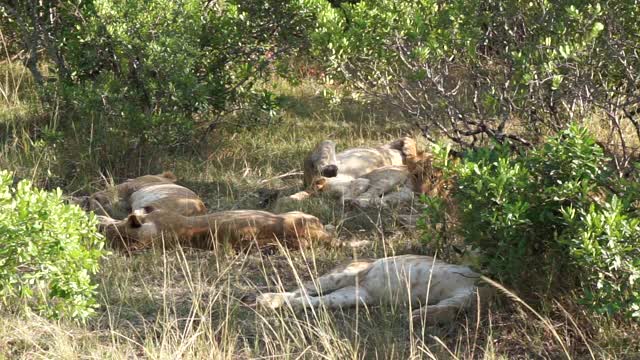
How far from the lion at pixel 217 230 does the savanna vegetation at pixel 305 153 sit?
12 centimetres

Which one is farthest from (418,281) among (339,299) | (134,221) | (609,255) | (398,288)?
(134,221)

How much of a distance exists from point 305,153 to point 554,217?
15.8ft

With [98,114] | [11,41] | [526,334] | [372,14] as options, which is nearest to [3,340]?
[526,334]

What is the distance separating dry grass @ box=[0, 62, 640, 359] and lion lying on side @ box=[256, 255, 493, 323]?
8 centimetres

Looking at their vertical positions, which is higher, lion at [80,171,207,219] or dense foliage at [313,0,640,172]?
dense foliage at [313,0,640,172]

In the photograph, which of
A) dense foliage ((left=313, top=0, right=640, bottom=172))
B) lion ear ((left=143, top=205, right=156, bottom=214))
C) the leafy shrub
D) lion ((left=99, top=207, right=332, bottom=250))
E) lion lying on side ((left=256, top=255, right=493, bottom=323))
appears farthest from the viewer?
lion ear ((left=143, top=205, right=156, bottom=214))

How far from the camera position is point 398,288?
5.95 m

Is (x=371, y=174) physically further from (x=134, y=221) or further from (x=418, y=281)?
(x=418, y=281)

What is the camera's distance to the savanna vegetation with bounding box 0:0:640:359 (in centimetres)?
518

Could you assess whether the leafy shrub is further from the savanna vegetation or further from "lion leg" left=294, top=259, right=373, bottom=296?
"lion leg" left=294, top=259, right=373, bottom=296

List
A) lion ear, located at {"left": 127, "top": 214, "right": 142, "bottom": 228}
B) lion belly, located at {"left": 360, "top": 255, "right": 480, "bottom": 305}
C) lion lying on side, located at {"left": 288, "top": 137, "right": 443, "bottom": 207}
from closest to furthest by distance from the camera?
lion belly, located at {"left": 360, "top": 255, "right": 480, "bottom": 305}, lion ear, located at {"left": 127, "top": 214, "right": 142, "bottom": 228}, lion lying on side, located at {"left": 288, "top": 137, "right": 443, "bottom": 207}

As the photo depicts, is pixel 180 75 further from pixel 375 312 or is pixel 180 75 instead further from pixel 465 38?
pixel 375 312

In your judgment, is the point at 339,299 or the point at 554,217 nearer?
the point at 554,217

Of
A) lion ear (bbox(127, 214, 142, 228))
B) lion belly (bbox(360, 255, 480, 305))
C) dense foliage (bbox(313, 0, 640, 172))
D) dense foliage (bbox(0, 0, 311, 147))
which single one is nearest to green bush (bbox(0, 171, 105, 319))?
lion belly (bbox(360, 255, 480, 305))
